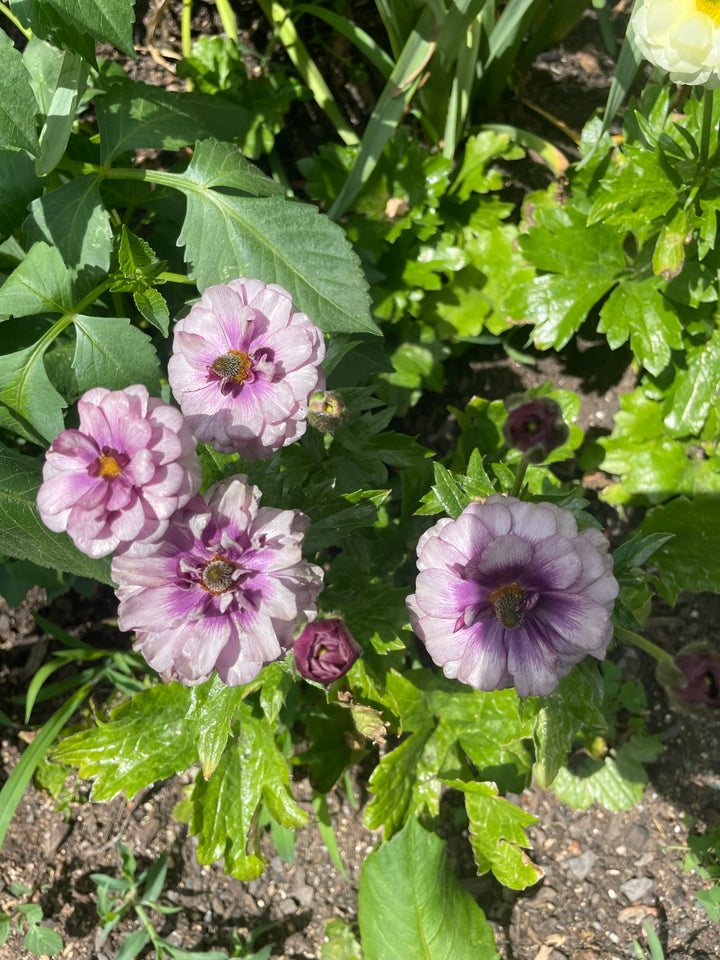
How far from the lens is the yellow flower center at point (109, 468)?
102 cm

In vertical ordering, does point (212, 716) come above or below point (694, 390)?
below

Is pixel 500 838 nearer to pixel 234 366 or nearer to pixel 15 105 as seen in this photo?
pixel 234 366

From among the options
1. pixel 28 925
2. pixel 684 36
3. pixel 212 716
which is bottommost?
pixel 28 925

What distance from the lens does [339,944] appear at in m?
1.96

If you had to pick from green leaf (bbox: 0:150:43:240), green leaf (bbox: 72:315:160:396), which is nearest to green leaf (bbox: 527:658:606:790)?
green leaf (bbox: 72:315:160:396)

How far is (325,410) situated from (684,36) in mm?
833

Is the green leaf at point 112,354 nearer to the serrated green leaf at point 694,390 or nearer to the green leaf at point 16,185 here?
the green leaf at point 16,185

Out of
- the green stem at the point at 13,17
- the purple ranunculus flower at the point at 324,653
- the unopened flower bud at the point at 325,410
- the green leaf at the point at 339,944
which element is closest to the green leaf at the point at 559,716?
the purple ranunculus flower at the point at 324,653

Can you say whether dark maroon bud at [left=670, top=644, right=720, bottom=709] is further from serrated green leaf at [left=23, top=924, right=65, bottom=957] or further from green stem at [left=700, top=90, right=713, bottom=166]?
serrated green leaf at [left=23, top=924, right=65, bottom=957]

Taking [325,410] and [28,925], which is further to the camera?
[28,925]

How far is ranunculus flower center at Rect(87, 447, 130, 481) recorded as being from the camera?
1.03 m

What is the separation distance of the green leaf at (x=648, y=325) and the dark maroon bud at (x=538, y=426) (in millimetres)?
321

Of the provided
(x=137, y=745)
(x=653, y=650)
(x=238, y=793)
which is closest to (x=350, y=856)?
(x=238, y=793)

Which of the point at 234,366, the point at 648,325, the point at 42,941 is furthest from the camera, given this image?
the point at 42,941
